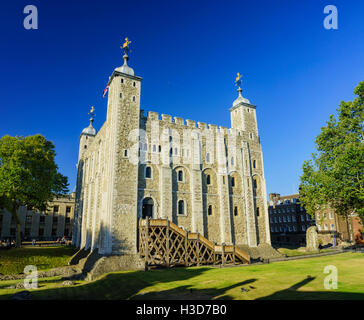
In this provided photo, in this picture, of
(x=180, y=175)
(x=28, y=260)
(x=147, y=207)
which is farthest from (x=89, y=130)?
(x=28, y=260)

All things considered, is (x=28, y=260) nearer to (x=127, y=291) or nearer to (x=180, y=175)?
(x=127, y=291)

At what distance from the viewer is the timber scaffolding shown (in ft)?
75.4

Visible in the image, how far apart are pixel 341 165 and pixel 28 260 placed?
101 ft

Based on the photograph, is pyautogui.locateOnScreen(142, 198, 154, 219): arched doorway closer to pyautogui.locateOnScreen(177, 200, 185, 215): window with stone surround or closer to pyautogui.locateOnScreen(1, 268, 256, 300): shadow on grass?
pyautogui.locateOnScreen(177, 200, 185, 215): window with stone surround

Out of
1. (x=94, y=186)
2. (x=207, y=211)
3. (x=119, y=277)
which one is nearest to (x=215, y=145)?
(x=207, y=211)

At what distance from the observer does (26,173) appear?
29391 mm

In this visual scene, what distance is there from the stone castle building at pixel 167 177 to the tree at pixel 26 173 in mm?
5134

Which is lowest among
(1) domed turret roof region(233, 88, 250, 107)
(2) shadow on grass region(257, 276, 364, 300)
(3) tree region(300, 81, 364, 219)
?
(2) shadow on grass region(257, 276, 364, 300)

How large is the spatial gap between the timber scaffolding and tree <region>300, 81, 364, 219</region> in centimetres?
1002

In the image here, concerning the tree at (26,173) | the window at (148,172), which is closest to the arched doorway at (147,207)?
the window at (148,172)

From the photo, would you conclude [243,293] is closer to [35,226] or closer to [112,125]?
[112,125]

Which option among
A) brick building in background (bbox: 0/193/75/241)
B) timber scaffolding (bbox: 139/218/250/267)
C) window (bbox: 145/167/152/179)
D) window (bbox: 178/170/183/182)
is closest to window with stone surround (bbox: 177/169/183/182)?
window (bbox: 178/170/183/182)

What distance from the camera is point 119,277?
59.2 ft
